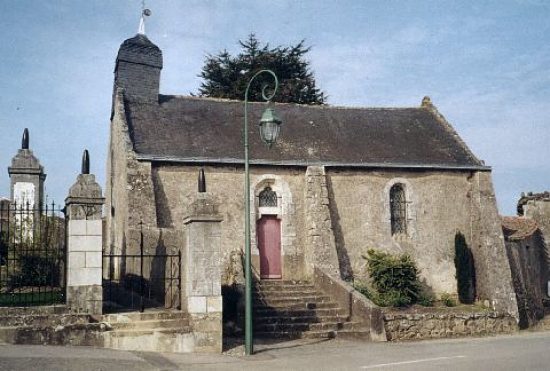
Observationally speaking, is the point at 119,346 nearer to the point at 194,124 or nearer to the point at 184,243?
the point at 184,243

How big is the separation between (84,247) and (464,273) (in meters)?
14.7

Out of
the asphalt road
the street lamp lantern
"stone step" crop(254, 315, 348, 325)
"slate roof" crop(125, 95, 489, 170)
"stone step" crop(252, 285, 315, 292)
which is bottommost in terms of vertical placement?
the asphalt road

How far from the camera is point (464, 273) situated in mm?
21859

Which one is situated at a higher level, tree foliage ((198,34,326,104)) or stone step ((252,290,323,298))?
tree foliage ((198,34,326,104))

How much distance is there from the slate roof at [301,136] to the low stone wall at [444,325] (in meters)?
6.11

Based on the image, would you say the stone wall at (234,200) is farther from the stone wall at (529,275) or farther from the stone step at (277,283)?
→ the stone wall at (529,275)

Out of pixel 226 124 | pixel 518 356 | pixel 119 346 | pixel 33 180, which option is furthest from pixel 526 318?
pixel 33 180

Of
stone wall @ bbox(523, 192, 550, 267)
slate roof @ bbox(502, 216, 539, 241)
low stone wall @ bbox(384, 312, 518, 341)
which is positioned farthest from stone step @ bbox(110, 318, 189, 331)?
stone wall @ bbox(523, 192, 550, 267)

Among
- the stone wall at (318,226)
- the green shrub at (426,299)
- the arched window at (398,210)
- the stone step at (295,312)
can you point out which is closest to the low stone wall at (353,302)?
the stone step at (295,312)

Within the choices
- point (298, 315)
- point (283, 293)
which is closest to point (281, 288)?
point (283, 293)

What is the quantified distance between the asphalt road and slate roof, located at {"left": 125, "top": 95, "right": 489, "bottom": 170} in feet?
25.8

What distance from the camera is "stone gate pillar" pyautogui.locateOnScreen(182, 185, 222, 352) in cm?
1230

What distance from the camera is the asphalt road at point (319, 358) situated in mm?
9531

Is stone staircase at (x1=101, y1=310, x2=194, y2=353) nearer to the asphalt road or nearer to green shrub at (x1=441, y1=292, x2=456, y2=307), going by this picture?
the asphalt road
